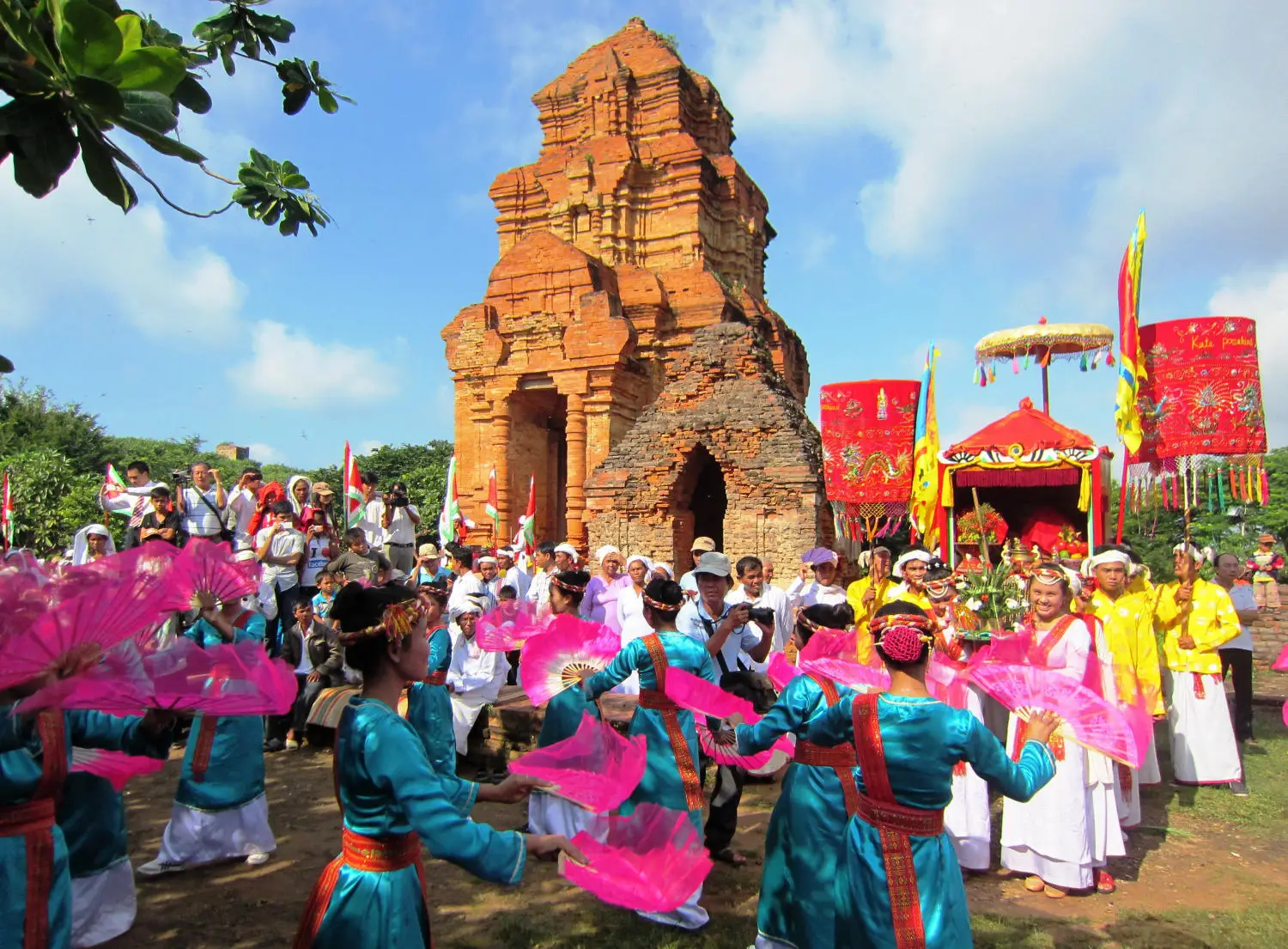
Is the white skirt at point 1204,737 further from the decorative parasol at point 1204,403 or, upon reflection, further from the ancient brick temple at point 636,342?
the ancient brick temple at point 636,342

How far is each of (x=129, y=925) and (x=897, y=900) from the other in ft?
12.1

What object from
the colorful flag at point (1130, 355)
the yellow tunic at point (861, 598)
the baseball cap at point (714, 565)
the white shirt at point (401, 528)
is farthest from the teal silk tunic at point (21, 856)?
the colorful flag at point (1130, 355)

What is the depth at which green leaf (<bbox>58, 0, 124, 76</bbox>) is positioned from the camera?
157cm

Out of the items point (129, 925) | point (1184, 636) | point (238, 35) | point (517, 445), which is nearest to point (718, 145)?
point (517, 445)

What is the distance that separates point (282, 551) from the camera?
7492 mm

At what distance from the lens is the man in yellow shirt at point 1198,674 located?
6.27 meters

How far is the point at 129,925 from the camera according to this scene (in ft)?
12.3

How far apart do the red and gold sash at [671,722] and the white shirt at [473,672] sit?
2.54m

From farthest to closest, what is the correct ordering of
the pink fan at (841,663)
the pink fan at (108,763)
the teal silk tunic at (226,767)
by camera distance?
the teal silk tunic at (226,767), the pink fan at (108,763), the pink fan at (841,663)

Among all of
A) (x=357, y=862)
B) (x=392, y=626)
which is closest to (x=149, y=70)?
(x=392, y=626)

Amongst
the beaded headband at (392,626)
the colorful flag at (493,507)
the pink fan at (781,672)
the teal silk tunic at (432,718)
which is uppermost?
the colorful flag at (493,507)

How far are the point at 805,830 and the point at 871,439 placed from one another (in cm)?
835

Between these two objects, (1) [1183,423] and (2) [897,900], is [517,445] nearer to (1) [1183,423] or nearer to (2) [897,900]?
(1) [1183,423]

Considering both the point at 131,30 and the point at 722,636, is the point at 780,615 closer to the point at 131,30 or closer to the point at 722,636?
the point at 722,636
